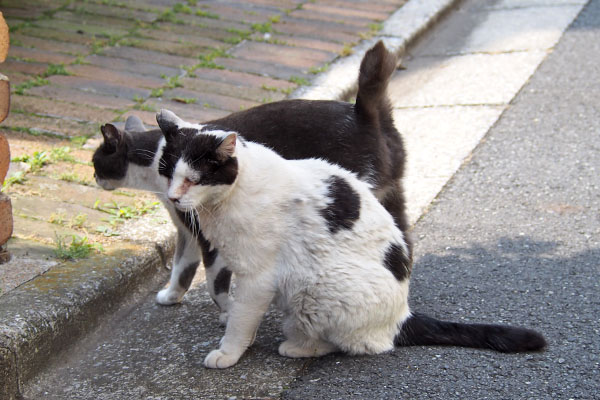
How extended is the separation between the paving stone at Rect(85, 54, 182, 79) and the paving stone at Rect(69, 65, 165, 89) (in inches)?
2.3

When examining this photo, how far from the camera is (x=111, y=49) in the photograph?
18.5ft

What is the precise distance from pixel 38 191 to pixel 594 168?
3.03 metres

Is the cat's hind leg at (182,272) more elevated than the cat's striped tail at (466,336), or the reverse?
the cat's striped tail at (466,336)

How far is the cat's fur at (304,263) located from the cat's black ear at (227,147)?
0.23ft

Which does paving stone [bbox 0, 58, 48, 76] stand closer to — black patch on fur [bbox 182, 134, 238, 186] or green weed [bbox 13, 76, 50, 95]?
green weed [bbox 13, 76, 50, 95]

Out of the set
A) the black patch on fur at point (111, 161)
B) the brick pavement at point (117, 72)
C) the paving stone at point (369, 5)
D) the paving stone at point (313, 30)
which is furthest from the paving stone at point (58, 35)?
the black patch on fur at point (111, 161)

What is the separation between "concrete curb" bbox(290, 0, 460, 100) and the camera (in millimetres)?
5148

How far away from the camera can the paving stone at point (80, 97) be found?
4.79 m

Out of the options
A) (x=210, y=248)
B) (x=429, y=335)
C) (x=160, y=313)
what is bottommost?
(x=160, y=313)

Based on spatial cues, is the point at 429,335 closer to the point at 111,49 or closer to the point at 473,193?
the point at 473,193

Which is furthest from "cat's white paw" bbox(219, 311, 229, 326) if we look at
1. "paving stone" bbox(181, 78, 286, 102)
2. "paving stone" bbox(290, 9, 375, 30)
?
"paving stone" bbox(290, 9, 375, 30)

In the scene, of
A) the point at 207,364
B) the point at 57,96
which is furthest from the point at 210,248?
the point at 57,96

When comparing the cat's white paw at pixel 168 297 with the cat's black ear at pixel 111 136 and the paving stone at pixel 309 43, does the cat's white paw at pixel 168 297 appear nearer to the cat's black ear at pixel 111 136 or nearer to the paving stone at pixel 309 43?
the cat's black ear at pixel 111 136

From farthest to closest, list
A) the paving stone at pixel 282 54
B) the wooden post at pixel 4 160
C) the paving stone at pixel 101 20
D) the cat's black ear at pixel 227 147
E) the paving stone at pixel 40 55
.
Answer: the paving stone at pixel 101 20 → the paving stone at pixel 282 54 → the paving stone at pixel 40 55 → the wooden post at pixel 4 160 → the cat's black ear at pixel 227 147
